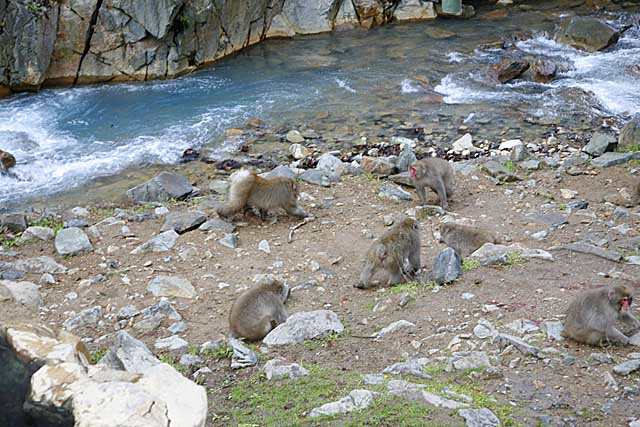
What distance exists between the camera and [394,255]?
7.79 m

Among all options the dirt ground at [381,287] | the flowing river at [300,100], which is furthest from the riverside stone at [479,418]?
the flowing river at [300,100]

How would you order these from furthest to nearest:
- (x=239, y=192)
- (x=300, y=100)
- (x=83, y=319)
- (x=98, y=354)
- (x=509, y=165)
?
(x=300, y=100), (x=509, y=165), (x=239, y=192), (x=83, y=319), (x=98, y=354)

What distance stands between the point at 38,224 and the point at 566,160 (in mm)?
7545

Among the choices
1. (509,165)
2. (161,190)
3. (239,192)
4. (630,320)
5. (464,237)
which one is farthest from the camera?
(509,165)

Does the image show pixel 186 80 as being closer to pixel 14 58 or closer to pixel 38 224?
pixel 14 58

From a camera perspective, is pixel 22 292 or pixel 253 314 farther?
pixel 22 292

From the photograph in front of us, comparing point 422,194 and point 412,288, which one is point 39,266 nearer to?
point 412,288

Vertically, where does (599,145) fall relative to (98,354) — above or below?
below

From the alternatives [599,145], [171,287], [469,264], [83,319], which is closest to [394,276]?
[469,264]

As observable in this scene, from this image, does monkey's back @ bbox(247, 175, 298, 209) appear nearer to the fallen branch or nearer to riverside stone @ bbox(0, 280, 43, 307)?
the fallen branch

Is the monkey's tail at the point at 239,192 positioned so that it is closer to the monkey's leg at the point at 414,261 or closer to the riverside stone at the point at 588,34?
the monkey's leg at the point at 414,261

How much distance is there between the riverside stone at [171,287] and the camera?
783 cm

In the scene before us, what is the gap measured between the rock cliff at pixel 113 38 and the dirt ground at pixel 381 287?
718 centimetres

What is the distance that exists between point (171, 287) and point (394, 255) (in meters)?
2.19
